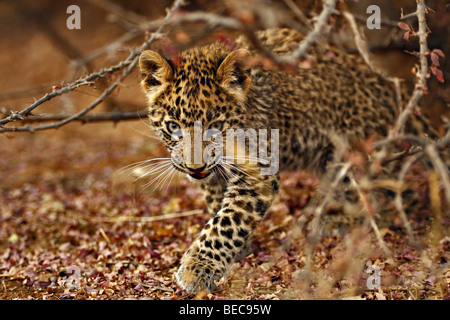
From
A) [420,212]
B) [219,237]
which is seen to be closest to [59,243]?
[219,237]

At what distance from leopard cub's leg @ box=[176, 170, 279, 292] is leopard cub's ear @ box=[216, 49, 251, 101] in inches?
33.7

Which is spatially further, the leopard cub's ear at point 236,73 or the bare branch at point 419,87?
the leopard cub's ear at point 236,73

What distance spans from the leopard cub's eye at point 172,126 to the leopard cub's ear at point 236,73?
602 millimetres

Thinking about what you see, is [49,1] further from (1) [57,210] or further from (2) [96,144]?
(1) [57,210]

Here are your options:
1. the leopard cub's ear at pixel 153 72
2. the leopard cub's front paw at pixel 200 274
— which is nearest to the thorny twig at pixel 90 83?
the leopard cub's ear at pixel 153 72

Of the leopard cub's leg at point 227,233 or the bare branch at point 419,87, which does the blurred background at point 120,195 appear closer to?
the leopard cub's leg at point 227,233

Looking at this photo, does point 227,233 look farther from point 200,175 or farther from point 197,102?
point 197,102

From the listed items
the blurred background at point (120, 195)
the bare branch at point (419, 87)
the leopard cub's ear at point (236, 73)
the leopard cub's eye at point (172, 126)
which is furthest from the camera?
the blurred background at point (120, 195)

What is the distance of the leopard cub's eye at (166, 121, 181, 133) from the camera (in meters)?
4.84

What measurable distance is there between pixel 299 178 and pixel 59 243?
3842 millimetres

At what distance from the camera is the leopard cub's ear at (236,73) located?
4.72m

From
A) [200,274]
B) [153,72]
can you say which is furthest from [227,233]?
[153,72]

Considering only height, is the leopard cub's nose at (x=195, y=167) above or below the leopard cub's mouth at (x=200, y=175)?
above

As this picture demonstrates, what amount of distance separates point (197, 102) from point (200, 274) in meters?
1.63
